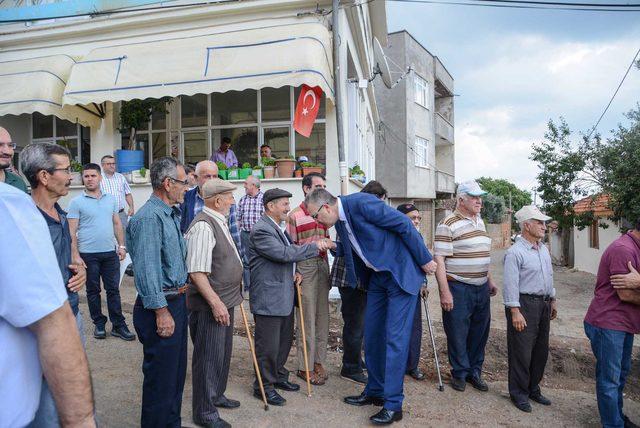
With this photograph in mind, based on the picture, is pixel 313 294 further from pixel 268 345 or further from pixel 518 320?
pixel 518 320

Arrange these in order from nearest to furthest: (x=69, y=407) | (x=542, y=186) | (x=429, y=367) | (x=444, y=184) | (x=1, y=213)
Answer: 1. (x=1, y=213)
2. (x=69, y=407)
3. (x=429, y=367)
4. (x=542, y=186)
5. (x=444, y=184)

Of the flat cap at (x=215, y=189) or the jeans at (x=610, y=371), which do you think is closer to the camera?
the flat cap at (x=215, y=189)

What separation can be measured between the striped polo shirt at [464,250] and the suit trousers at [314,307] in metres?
1.21

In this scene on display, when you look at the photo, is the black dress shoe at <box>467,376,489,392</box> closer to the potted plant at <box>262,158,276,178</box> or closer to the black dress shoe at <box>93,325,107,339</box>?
the black dress shoe at <box>93,325,107,339</box>

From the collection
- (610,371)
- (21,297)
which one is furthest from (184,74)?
(21,297)

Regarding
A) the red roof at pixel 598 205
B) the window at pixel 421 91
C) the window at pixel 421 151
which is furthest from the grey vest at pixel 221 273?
the window at pixel 421 91

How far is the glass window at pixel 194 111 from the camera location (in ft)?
34.6

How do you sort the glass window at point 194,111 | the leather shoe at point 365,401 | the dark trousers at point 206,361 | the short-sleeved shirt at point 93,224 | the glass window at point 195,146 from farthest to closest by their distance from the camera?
1. the glass window at point 194,111
2. the glass window at point 195,146
3. the short-sleeved shirt at point 93,224
4. the leather shoe at point 365,401
5. the dark trousers at point 206,361

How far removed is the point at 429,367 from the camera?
5727mm

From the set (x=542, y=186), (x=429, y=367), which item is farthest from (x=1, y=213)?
(x=542, y=186)

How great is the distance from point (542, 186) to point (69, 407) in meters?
19.5

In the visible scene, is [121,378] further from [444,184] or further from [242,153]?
[444,184]

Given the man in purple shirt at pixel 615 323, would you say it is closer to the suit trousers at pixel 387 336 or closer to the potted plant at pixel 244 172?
the suit trousers at pixel 387 336

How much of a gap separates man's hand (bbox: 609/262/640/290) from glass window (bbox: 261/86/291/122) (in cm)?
721
